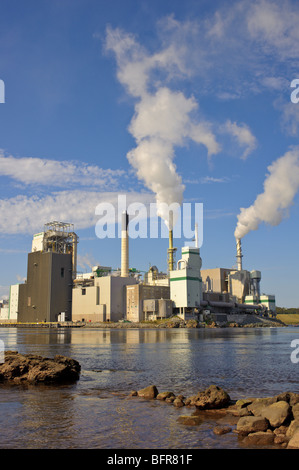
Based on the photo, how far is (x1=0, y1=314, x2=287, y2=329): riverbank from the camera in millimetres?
123938

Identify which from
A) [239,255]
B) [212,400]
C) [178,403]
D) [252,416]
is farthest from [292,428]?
[239,255]

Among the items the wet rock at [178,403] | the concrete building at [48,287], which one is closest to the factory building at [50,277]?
the concrete building at [48,287]

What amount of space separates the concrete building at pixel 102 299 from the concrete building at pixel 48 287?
551 centimetres

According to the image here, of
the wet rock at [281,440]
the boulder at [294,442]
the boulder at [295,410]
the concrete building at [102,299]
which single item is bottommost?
the wet rock at [281,440]

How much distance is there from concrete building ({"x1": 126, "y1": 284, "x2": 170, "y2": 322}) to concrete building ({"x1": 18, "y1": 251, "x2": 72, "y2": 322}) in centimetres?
2445

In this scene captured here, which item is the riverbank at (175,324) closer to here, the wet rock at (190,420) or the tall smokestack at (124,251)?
the tall smokestack at (124,251)

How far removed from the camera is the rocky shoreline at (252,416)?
11.1m

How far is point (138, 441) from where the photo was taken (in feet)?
36.1

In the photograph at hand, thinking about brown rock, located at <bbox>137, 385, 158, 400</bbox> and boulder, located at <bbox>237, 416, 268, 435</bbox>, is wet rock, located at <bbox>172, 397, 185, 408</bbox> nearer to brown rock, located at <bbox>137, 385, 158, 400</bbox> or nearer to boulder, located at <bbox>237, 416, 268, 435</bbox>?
brown rock, located at <bbox>137, 385, 158, 400</bbox>

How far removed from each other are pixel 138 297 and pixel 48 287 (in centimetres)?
3273

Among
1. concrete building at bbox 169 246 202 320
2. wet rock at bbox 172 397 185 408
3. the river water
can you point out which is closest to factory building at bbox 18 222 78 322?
concrete building at bbox 169 246 202 320

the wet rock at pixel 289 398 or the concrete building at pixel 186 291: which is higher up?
the concrete building at pixel 186 291

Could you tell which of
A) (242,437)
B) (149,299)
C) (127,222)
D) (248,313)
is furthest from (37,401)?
(248,313)

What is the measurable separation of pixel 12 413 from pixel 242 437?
782 centimetres
